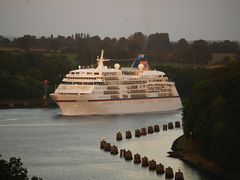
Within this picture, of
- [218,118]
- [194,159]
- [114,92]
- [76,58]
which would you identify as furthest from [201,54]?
[218,118]

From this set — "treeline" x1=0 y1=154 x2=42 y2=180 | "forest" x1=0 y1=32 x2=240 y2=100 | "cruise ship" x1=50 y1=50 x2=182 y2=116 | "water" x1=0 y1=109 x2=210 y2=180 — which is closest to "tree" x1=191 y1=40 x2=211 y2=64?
"forest" x1=0 y1=32 x2=240 y2=100

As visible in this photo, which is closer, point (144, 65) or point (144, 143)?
point (144, 143)

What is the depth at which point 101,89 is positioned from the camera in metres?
67.9

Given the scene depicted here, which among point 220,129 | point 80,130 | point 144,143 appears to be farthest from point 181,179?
point 80,130

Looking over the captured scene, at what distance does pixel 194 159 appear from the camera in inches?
1735

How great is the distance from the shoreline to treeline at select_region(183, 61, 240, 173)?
8.5 inches

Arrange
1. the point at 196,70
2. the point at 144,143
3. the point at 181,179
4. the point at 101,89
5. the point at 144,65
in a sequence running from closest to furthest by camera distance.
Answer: the point at 181,179 < the point at 144,143 < the point at 101,89 < the point at 144,65 < the point at 196,70

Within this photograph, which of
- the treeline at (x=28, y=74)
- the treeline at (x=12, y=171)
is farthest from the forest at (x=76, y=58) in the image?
the treeline at (x=12, y=171)

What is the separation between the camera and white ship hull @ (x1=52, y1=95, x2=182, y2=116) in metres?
65.0

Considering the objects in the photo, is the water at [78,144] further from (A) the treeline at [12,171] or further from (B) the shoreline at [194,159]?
(A) the treeline at [12,171]

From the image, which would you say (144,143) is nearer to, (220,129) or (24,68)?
(220,129)

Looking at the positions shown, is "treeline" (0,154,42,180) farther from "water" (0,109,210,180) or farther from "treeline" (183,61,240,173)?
"treeline" (183,61,240,173)

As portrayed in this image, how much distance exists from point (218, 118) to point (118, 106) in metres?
24.9

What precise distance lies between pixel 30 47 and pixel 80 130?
6776 cm
